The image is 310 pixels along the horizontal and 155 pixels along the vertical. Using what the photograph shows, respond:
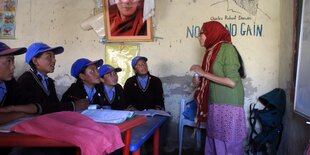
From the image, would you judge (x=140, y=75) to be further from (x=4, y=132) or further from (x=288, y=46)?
(x=4, y=132)

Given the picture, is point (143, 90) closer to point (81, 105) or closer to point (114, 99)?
point (114, 99)

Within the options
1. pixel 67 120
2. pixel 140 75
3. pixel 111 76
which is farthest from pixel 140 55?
pixel 67 120

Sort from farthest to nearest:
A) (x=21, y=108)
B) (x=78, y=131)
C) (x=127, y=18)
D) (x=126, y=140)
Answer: (x=127, y=18) → (x=21, y=108) → (x=126, y=140) → (x=78, y=131)

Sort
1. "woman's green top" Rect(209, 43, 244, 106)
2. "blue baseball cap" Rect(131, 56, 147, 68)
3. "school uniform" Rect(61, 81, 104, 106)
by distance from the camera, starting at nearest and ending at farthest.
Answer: "woman's green top" Rect(209, 43, 244, 106), "school uniform" Rect(61, 81, 104, 106), "blue baseball cap" Rect(131, 56, 147, 68)

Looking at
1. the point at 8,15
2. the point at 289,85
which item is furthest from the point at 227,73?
the point at 8,15

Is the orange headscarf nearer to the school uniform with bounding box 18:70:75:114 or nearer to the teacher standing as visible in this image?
the teacher standing

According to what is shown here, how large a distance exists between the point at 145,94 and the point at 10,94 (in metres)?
1.98

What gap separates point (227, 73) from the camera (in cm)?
232

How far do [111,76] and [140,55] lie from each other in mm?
930

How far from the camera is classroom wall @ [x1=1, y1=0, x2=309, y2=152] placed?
3555 mm

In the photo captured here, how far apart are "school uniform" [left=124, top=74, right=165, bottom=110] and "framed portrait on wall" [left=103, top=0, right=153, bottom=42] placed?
567mm

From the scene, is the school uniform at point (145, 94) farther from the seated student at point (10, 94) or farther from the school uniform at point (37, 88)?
the seated student at point (10, 94)

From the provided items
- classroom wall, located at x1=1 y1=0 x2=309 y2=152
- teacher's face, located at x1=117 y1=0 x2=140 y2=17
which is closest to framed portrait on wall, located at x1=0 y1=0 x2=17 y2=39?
classroom wall, located at x1=1 y1=0 x2=309 y2=152

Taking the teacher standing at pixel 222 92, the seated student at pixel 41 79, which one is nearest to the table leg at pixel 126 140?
the seated student at pixel 41 79
